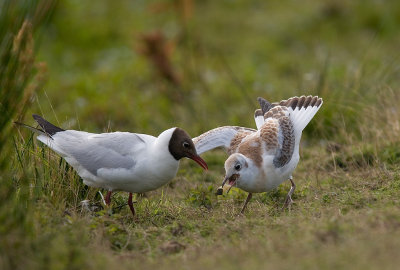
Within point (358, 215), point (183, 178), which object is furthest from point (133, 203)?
point (358, 215)

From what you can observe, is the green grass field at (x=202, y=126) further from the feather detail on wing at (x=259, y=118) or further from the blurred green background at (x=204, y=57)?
the feather detail on wing at (x=259, y=118)

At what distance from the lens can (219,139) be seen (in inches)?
232

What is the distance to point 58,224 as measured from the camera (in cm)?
451

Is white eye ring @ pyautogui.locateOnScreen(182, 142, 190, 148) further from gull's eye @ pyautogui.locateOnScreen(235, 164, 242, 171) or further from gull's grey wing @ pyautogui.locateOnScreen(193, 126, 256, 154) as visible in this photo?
gull's grey wing @ pyautogui.locateOnScreen(193, 126, 256, 154)

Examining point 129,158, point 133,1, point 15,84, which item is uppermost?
point 133,1

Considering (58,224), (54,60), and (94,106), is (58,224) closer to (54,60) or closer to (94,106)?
(94,106)

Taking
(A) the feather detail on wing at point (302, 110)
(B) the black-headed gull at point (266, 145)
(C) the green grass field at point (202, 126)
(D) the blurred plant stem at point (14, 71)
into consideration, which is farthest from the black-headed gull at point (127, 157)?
(A) the feather detail on wing at point (302, 110)

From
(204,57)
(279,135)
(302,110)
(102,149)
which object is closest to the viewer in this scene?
(102,149)

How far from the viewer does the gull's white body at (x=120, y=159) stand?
5008 millimetres

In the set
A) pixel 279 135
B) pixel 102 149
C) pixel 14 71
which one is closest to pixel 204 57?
pixel 279 135

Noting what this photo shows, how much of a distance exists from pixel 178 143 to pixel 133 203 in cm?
91

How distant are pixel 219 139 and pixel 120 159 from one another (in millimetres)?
1149

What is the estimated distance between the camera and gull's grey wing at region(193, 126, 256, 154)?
19.1ft

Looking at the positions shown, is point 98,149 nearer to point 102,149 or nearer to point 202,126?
point 102,149
